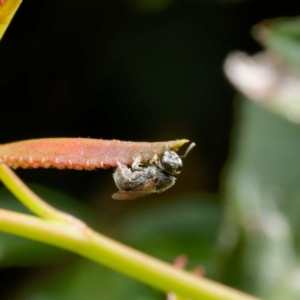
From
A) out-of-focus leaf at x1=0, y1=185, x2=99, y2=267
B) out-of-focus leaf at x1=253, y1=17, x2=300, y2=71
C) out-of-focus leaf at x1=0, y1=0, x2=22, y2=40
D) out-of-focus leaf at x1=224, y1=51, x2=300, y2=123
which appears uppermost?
out-of-focus leaf at x1=0, y1=0, x2=22, y2=40

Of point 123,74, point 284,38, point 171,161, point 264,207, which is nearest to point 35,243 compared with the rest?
point 264,207

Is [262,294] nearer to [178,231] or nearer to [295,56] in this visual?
[178,231]

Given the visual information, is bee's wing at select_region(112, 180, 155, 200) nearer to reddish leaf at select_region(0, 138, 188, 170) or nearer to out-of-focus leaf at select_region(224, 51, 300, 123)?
reddish leaf at select_region(0, 138, 188, 170)

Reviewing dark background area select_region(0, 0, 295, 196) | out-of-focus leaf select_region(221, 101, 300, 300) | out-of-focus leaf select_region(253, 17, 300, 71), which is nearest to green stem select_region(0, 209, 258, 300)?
out-of-focus leaf select_region(221, 101, 300, 300)

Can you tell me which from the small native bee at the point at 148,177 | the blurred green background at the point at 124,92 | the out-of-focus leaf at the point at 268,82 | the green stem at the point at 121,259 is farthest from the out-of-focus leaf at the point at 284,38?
the green stem at the point at 121,259

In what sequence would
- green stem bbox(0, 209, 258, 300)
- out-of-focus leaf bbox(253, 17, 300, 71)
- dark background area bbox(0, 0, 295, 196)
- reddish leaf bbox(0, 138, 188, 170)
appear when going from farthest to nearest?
dark background area bbox(0, 0, 295, 196) → out-of-focus leaf bbox(253, 17, 300, 71) → green stem bbox(0, 209, 258, 300) → reddish leaf bbox(0, 138, 188, 170)
